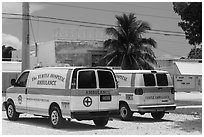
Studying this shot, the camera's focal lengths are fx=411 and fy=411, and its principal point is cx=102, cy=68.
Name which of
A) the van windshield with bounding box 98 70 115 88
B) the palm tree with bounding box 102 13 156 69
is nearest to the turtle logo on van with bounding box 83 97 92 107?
the van windshield with bounding box 98 70 115 88

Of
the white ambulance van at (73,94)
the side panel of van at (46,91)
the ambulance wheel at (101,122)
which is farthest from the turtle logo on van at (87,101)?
the ambulance wheel at (101,122)

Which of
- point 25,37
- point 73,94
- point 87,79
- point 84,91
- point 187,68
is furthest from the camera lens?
point 187,68

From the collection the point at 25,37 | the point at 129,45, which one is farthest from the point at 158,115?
the point at 129,45

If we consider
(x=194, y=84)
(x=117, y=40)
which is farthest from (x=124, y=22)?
(x=194, y=84)

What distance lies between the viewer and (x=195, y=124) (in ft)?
47.3

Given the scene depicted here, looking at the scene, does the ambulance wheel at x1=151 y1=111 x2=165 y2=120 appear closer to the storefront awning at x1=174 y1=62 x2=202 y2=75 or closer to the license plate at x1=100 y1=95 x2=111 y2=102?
the license plate at x1=100 y1=95 x2=111 y2=102

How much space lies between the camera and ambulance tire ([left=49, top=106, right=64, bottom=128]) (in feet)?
42.9

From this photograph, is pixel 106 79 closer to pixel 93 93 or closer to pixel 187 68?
pixel 93 93

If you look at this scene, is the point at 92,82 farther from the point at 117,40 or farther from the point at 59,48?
the point at 117,40

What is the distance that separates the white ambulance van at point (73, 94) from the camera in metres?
12.8

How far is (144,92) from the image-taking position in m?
15.6

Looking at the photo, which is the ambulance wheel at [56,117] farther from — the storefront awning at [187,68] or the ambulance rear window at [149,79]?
the storefront awning at [187,68]

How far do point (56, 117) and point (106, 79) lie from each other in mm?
2055

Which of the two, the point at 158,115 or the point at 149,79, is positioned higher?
Answer: the point at 149,79
